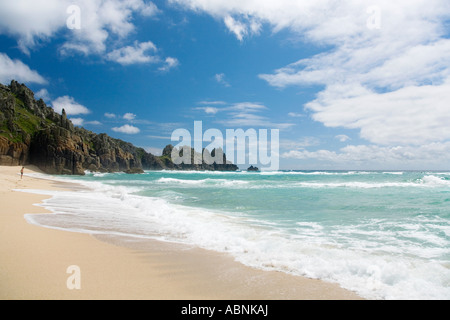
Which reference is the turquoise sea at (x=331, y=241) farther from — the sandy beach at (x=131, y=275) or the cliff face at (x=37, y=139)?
the cliff face at (x=37, y=139)

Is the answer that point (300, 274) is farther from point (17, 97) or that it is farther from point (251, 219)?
point (17, 97)

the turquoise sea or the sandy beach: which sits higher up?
the sandy beach

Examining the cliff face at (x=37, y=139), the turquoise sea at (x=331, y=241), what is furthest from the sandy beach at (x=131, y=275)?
the cliff face at (x=37, y=139)

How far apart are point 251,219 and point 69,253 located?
7.15 meters

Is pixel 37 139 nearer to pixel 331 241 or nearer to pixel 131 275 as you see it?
pixel 131 275

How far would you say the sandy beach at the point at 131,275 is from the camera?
345 centimetres

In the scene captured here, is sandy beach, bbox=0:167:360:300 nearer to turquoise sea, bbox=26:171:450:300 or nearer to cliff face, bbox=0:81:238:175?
turquoise sea, bbox=26:171:450:300

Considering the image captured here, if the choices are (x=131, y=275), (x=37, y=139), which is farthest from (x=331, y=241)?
(x=37, y=139)

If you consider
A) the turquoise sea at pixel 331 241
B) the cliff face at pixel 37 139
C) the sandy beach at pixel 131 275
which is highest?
the cliff face at pixel 37 139

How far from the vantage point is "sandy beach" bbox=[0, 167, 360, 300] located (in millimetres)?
3453

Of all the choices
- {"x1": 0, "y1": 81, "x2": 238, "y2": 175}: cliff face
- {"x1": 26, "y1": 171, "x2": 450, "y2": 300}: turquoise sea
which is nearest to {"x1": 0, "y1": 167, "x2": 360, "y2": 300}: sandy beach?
{"x1": 26, "y1": 171, "x2": 450, "y2": 300}: turquoise sea

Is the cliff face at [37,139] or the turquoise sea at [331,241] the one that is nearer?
the turquoise sea at [331,241]

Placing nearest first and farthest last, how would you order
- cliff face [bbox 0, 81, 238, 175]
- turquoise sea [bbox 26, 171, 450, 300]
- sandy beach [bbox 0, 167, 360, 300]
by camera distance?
sandy beach [bbox 0, 167, 360, 300], turquoise sea [bbox 26, 171, 450, 300], cliff face [bbox 0, 81, 238, 175]

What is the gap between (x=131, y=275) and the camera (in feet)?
13.5
